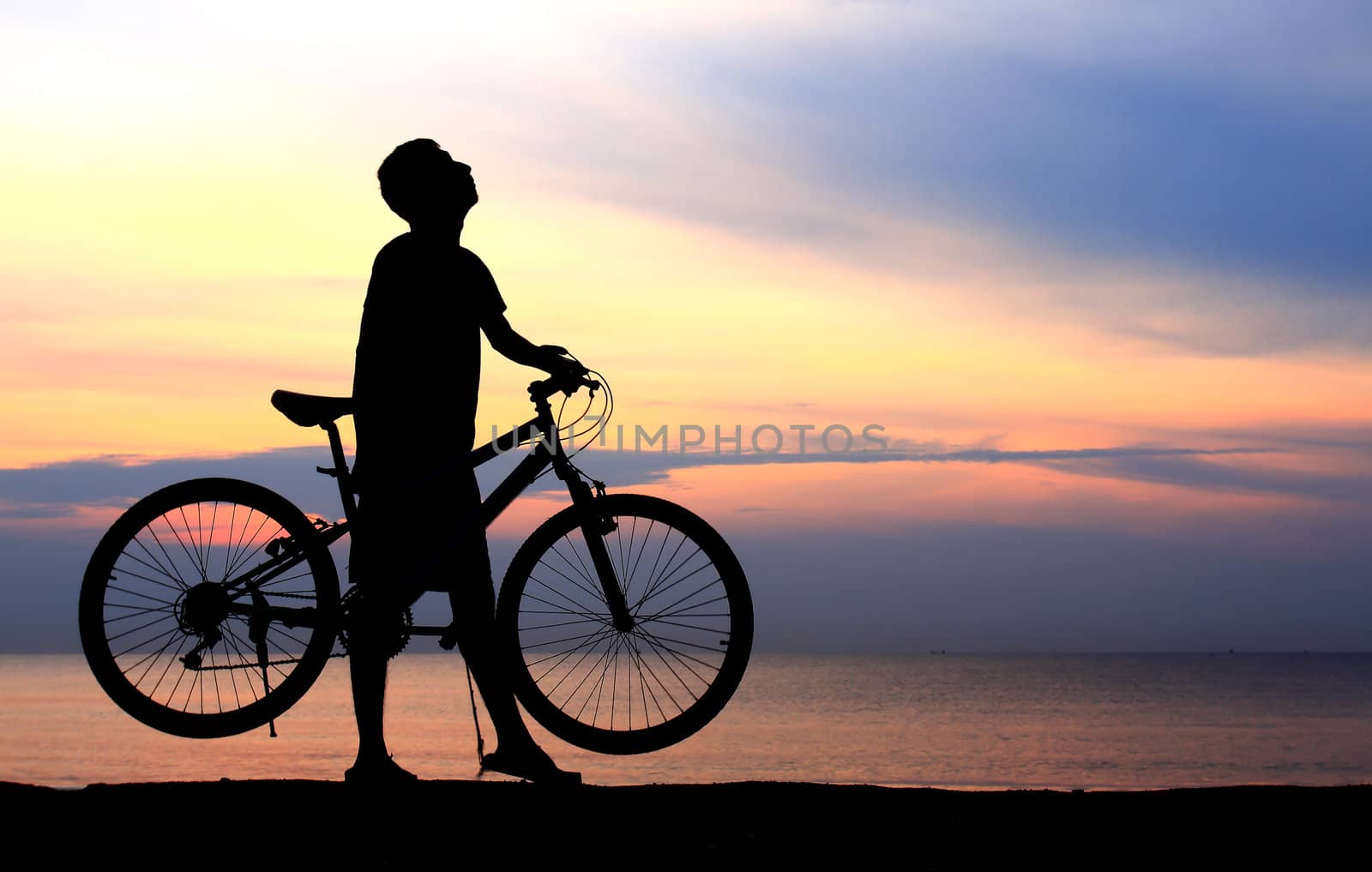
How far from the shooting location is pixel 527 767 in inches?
207

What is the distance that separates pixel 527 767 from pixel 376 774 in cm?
66

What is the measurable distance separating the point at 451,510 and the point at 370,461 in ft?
1.45

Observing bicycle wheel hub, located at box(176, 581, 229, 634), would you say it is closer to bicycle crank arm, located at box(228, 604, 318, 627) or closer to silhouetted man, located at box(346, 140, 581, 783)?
bicycle crank arm, located at box(228, 604, 318, 627)

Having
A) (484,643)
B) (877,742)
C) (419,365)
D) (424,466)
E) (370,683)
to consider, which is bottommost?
(877,742)

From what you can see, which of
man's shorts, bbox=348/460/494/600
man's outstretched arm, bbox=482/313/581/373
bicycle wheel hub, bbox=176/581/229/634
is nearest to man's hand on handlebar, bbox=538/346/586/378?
man's outstretched arm, bbox=482/313/581/373

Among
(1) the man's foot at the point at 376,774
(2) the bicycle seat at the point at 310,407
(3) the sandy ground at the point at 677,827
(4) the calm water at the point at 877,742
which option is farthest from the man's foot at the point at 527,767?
(4) the calm water at the point at 877,742

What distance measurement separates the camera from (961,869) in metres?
3.95

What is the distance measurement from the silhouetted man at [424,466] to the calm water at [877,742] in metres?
50.0

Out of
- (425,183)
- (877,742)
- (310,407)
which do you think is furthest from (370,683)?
(877,742)

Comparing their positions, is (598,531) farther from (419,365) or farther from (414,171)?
(414,171)

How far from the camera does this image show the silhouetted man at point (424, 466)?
5238 mm

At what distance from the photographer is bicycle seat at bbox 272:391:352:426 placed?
17.0 ft

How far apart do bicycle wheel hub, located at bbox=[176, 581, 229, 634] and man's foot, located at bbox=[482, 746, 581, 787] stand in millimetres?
1415

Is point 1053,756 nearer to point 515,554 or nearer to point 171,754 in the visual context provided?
point 171,754
